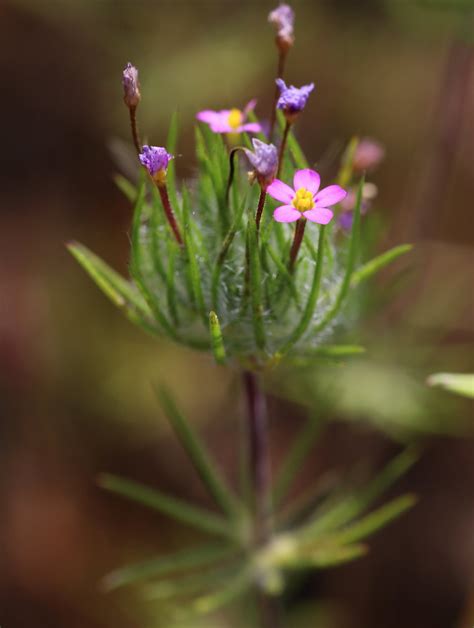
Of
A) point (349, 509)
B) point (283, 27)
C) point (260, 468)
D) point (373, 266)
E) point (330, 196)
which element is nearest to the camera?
point (330, 196)

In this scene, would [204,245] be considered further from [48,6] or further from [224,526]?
[48,6]

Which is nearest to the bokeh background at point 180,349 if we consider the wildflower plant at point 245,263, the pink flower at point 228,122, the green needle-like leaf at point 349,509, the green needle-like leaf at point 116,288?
the green needle-like leaf at point 349,509

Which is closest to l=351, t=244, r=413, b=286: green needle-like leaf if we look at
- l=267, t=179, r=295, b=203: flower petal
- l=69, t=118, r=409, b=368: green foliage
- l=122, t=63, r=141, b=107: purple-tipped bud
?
l=69, t=118, r=409, b=368: green foliage

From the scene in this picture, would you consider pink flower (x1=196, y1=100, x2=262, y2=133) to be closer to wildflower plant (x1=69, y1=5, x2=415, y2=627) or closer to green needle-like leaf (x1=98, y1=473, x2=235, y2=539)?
wildflower plant (x1=69, y1=5, x2=415, y2=627)

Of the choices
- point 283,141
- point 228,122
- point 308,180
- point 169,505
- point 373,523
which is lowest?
point 373,523

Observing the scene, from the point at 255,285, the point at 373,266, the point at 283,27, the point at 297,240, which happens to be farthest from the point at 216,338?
the point at 283,27

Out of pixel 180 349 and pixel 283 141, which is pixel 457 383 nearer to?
A: pixel 283 141

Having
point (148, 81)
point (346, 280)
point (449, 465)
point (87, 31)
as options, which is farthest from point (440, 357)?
point (87, 31)

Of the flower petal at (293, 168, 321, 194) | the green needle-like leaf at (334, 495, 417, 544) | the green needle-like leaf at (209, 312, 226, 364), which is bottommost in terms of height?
the green needle-like leaf at (334, 495, 417, 544)
